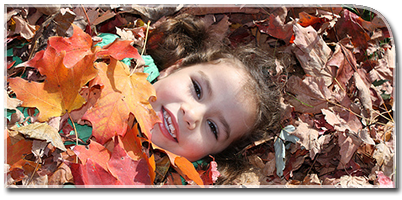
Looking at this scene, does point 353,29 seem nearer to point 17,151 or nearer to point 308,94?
point 308,94

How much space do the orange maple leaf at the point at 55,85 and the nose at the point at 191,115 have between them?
59 cm

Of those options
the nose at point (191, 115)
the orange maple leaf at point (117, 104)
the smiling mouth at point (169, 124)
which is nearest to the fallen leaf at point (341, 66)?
the nose at point (191, 115)

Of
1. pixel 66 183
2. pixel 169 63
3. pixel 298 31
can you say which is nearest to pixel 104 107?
pixel 66 183

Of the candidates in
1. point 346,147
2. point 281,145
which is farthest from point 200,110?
point 346,147

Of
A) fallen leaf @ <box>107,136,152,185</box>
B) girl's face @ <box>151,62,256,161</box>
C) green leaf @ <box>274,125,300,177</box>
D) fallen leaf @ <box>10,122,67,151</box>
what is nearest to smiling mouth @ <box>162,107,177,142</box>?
girl's face @ <box>151,62,256,161</box>

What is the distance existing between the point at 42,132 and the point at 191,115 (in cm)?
84

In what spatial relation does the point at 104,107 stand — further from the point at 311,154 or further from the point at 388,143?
the point at 388,143

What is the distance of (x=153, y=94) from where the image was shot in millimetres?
1797

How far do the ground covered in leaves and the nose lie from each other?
23 cm

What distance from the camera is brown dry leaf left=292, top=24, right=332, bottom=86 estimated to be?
89.1 inches

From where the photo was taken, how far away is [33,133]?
5.22ft

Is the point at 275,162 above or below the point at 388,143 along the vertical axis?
below

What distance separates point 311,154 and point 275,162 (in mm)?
263

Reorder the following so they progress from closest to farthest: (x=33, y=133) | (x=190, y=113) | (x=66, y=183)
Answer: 1. (x=33, y=133)
2. (x=66, y=183)
3. (x=190, y=113)
